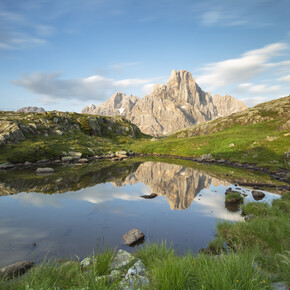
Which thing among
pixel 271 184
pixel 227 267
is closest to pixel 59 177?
pixel 227 267

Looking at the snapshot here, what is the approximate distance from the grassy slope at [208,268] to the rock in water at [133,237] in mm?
3692

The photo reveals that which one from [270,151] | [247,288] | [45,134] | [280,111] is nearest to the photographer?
[247,288]

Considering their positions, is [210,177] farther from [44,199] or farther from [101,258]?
[101,258]

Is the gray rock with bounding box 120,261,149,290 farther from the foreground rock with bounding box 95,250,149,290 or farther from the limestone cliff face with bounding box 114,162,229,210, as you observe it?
the limestone cliff face with bounding box 114,162,229,210

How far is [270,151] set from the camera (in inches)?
1959

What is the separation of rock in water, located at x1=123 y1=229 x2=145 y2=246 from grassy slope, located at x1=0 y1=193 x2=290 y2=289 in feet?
12.1

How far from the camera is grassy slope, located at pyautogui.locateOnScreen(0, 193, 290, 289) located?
4.88 meters

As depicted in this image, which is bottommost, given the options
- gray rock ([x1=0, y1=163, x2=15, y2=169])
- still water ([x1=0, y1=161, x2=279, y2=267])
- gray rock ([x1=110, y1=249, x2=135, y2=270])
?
still water ([x1=0, y1=161, x2=279, y2=267])

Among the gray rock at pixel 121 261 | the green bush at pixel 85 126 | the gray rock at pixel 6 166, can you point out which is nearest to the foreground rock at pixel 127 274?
the gray rock at pixel 121 261

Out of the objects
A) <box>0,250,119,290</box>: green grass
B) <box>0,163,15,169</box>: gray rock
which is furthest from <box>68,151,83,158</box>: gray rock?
<box>0,250,119,290</box>: green grass

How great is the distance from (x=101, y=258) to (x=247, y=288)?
5.74 meters

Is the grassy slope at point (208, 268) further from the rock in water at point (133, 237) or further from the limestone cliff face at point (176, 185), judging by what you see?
the limestone cliff face at point (176, 185)

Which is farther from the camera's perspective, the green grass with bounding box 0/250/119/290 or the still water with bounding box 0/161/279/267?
the still water with bounding box 0/161/279/267

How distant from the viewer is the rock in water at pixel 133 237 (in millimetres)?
13035
